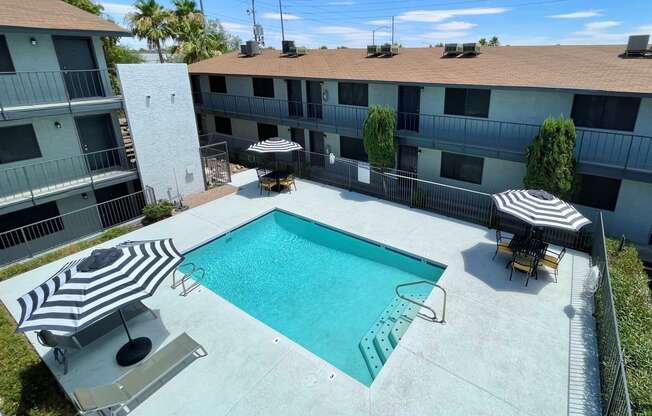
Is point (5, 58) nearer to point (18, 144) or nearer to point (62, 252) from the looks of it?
point (18, 144)

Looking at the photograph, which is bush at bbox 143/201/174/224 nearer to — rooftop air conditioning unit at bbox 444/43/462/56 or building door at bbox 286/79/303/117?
building door at bbox 286/79/303/117

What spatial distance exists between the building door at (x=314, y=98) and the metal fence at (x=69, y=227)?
10.3 metres

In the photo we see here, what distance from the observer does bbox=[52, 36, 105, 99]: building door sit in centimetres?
1448

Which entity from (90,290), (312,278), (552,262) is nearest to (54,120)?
(90,290)

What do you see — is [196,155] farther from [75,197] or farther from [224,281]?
[224,281]

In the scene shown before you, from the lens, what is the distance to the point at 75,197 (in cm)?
1567

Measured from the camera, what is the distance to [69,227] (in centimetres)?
1548

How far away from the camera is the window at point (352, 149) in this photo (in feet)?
67.2

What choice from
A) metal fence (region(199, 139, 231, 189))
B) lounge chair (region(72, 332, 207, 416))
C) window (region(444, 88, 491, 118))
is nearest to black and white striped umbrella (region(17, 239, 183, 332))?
lounge chair (region(72, 332, 207, 416))

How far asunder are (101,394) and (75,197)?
11.7m

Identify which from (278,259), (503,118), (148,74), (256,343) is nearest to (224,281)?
(278,259)

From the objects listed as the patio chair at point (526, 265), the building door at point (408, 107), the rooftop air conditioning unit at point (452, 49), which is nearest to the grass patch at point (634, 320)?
the patio chair at point (526, 265)

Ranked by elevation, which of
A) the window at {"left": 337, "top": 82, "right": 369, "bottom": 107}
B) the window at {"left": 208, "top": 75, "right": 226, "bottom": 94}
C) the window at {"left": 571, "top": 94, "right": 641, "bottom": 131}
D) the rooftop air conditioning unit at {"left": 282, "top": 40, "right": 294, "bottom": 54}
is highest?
the rooftop air conditioning unit at {"left": 282, "top": 40, "right": 294, "bottom": 54}

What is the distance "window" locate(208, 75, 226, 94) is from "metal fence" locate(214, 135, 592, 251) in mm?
6393
